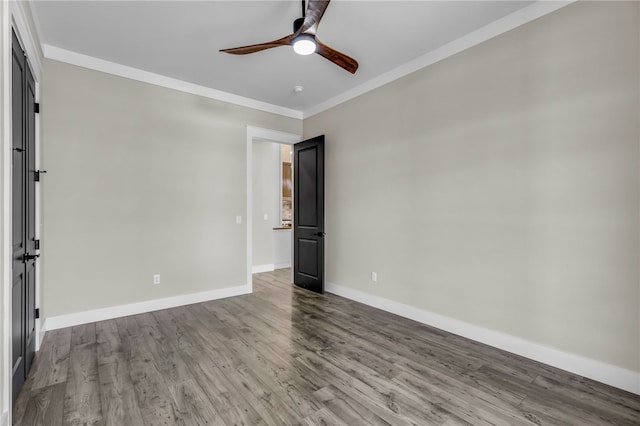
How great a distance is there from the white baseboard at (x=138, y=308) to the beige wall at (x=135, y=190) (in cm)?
6

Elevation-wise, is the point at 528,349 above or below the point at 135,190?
below

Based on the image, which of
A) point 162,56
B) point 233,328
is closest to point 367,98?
point 162,56

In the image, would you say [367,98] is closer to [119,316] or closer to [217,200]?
[217,200]

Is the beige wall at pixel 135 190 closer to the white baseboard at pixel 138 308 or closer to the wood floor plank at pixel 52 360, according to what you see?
the white baseboard at pixel 138 308

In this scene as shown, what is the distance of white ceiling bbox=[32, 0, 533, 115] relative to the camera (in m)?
2.56

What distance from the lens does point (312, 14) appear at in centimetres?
213

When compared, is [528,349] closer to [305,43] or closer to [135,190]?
[305,43]

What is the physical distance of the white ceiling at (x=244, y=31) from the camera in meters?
2.56

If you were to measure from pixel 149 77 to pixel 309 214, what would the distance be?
275 centimetres

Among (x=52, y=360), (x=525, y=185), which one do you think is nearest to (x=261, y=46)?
(x=525, y=185)

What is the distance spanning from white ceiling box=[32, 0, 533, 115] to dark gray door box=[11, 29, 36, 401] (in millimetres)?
697

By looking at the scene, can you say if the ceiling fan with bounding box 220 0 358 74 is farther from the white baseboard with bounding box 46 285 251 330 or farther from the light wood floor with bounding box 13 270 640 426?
the white baseboard with bounding box 46 285 251 330

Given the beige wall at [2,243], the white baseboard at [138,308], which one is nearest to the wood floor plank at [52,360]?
the white baseboard at [138,308]

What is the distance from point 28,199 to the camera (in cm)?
248
